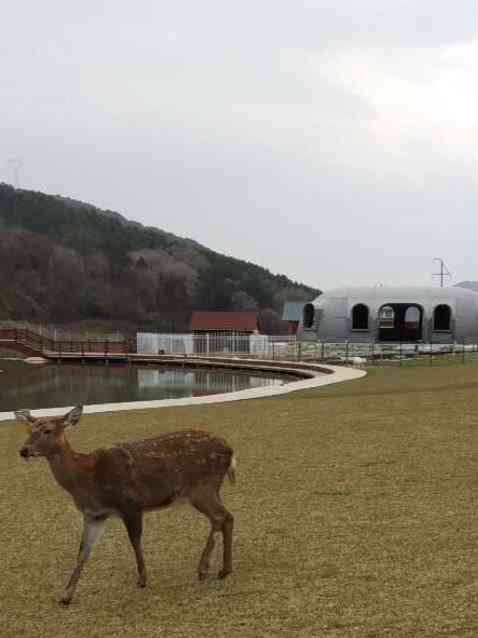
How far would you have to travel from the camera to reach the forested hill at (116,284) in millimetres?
114250

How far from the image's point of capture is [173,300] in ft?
387

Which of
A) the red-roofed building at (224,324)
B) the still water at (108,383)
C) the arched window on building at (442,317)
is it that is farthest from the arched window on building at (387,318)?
the still water at (108,383)

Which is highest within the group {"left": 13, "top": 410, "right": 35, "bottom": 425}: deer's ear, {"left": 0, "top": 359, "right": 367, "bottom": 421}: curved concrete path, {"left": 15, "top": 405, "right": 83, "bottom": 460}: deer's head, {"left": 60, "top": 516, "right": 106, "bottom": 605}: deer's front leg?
{"left": 13, "top": 410, "right": 35, "bottom": 425}: deer's ear

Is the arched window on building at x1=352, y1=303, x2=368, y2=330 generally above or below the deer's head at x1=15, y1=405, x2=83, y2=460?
above

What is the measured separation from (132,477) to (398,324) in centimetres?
4072

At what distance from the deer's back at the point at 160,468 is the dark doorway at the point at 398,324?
38.4 metres

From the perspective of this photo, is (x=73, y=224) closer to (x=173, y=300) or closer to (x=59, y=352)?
(x=173, y=300)

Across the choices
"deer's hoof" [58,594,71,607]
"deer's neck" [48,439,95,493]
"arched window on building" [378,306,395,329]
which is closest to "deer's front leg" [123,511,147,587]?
"deer's neck" [48,439,95,493]

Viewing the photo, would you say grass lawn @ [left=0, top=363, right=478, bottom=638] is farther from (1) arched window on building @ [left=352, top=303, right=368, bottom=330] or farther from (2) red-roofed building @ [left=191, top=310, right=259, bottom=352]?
(2) red-roofed building @ [left=191, top=310, right=259, bottom=352]

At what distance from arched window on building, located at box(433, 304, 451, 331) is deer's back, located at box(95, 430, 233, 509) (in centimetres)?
3901

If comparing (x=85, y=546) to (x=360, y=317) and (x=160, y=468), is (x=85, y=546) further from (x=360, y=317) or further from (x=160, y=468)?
(x=360, y=317)

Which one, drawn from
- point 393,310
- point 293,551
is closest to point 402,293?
point 393,310

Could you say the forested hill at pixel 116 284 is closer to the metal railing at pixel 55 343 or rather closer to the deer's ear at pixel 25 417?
the metal railing at pixel 55 343

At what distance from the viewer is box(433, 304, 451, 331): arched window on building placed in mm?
42875
